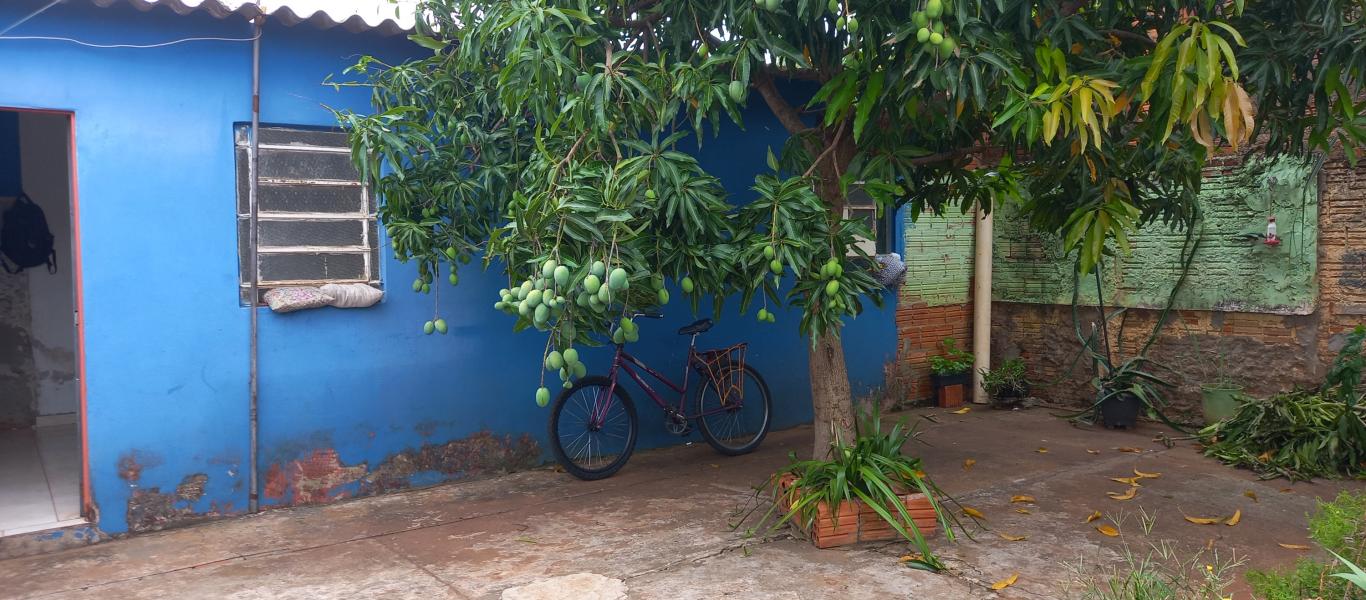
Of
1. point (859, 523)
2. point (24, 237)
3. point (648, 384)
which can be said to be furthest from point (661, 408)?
point (24, 237)

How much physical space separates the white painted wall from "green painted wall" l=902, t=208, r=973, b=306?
23.6ft

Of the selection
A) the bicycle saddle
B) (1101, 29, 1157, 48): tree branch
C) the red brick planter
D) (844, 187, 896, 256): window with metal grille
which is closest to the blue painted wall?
the bicycle saddle

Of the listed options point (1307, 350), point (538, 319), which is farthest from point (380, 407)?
point (1307, 350)

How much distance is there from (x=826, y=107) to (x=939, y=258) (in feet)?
16.1

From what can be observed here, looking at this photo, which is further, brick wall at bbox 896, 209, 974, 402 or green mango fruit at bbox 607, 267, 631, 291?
brick wall at bbox 896, 209, 974, 402

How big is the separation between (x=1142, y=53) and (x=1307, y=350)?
3935mm

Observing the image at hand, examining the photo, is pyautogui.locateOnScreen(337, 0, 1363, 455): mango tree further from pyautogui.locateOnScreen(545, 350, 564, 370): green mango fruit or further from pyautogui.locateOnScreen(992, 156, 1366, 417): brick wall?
pyautogui.locateOnScreen(992, 156, 1366, 417): brick wall

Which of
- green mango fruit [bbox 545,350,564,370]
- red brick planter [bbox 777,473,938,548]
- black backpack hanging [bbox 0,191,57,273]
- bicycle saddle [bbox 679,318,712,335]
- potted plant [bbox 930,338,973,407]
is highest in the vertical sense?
black backpack hanging [bbox 0,191,57,273]

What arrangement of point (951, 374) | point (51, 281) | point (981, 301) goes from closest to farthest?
point (51, 281) < point (951, 374) < point (981, 301)

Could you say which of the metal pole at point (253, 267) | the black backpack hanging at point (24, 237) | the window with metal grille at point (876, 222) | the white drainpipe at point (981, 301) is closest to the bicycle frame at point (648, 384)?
the metal pole at point (253, 267)

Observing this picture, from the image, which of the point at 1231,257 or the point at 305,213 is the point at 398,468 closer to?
the point at 305,213

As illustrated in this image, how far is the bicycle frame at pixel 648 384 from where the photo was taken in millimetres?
6609

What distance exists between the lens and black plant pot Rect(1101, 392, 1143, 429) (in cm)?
807

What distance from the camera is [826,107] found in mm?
4688
